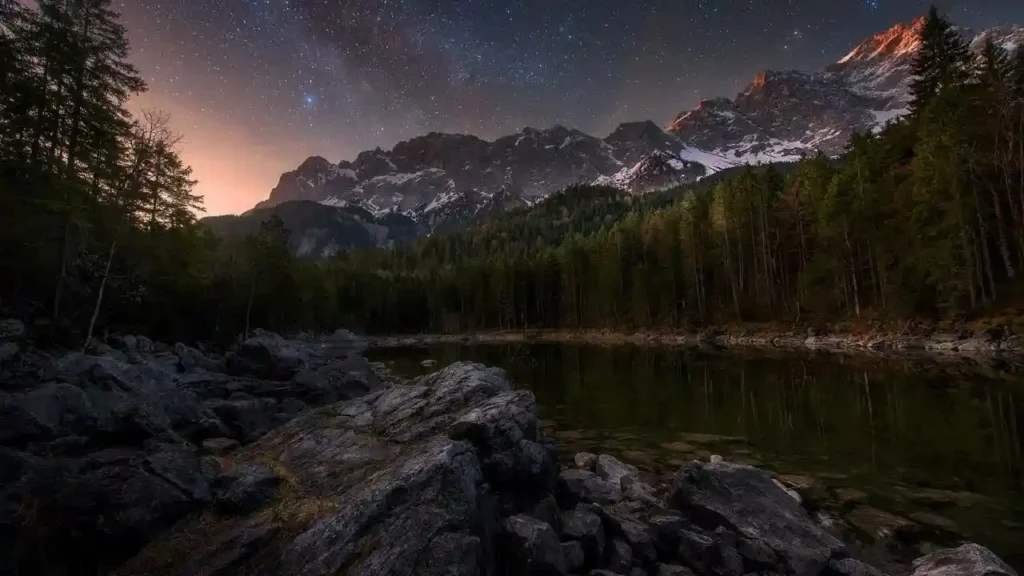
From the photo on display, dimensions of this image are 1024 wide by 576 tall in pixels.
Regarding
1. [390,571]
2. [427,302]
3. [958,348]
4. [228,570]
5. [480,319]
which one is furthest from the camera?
[427,302]

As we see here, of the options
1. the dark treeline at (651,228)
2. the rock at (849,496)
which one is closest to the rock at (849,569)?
the rock at (849,496)

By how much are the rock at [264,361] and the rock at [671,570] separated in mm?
27865

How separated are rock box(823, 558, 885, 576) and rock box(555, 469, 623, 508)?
451cm

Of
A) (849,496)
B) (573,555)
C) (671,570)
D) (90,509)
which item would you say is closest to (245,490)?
(90,509)

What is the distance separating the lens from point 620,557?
902 cm

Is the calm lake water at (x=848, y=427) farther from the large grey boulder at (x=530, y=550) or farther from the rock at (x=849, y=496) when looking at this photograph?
the large grey boulder at (x=530, y=550)

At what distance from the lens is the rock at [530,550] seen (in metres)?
8.04

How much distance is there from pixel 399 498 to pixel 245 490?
3.93m

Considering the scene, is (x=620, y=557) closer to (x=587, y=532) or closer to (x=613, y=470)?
(x=587, y=532)

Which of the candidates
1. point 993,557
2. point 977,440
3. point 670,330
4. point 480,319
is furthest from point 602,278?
point 993,557

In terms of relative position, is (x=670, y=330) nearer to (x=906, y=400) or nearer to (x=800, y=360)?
(x=800, y=360)

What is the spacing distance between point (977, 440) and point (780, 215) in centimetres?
5965

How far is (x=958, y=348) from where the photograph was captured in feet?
127

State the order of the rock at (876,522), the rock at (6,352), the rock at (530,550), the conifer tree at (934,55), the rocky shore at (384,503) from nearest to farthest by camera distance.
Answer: the rocky shore at (384,503) → the rock at (530,550) → the rock at (876,522) → the rock at (6,352) → the conifer tree at (934,55)
